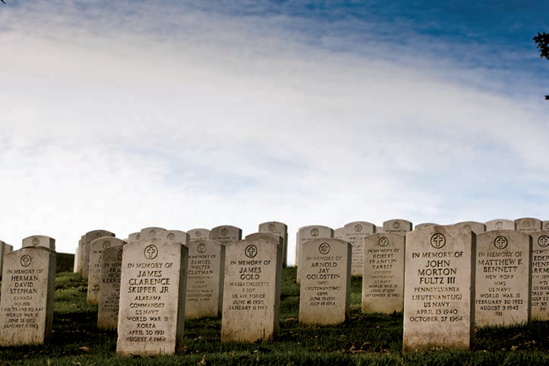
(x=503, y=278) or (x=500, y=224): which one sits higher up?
(x=500, y=224)

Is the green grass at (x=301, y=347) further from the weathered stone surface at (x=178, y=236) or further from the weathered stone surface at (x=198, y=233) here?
the weathered stone surface at (x=198, y=233)

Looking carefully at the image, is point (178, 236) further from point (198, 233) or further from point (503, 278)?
point (503, 278)

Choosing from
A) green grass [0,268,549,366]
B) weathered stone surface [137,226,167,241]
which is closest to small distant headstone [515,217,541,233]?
green grass [0,268,549,366]

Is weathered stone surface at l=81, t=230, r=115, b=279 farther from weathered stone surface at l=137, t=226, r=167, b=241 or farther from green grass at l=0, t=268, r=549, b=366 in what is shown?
green grass at l=0, t=268, r=549, b=366

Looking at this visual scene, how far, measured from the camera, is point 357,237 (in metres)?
24.2

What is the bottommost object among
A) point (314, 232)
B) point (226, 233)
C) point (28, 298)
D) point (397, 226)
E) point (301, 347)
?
point (301, 347)

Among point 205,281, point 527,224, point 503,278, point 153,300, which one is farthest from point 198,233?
point 503,278

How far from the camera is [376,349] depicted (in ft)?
36.3

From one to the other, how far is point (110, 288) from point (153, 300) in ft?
12.1

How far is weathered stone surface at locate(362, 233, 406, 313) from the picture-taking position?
1675 cm

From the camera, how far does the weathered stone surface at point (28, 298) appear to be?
45.2 ft

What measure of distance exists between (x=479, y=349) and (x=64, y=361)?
653 centimetres

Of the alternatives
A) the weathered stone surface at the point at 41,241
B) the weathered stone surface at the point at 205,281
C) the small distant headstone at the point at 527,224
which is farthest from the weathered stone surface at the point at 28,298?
the small distant headstone at the point at 527,224

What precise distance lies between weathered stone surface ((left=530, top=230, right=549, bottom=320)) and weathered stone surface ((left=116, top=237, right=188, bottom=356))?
829 cm
